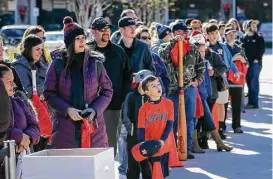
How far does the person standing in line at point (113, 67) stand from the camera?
9.11m

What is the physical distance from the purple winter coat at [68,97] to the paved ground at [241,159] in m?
2.58

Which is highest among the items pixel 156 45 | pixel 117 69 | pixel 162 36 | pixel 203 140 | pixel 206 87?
pixel 162 36

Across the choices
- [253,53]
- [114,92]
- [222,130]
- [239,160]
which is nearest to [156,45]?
[239,160]

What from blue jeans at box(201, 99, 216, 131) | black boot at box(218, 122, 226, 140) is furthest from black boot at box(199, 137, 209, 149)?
black boot at box(218, 122, 226, 140)

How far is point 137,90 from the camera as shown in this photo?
29.3 ft

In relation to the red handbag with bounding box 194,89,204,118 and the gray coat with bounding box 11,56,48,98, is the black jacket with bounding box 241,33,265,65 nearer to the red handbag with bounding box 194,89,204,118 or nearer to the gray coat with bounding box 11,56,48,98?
the red handbag with bounding box 194,89,204,118

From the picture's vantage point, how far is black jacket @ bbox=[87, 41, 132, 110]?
9125 mm

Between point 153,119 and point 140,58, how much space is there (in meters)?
1.22

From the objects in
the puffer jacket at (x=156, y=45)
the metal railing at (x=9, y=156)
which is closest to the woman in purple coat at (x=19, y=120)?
the metal railing at (x=9, y=156)

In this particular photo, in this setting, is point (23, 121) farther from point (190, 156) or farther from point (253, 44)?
point (253, 44)

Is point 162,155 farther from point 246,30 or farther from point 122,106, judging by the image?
point 246,30

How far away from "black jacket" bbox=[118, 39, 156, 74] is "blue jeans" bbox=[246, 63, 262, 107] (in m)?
9.01

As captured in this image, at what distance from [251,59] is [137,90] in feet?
33.4

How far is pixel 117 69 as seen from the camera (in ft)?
30.2
